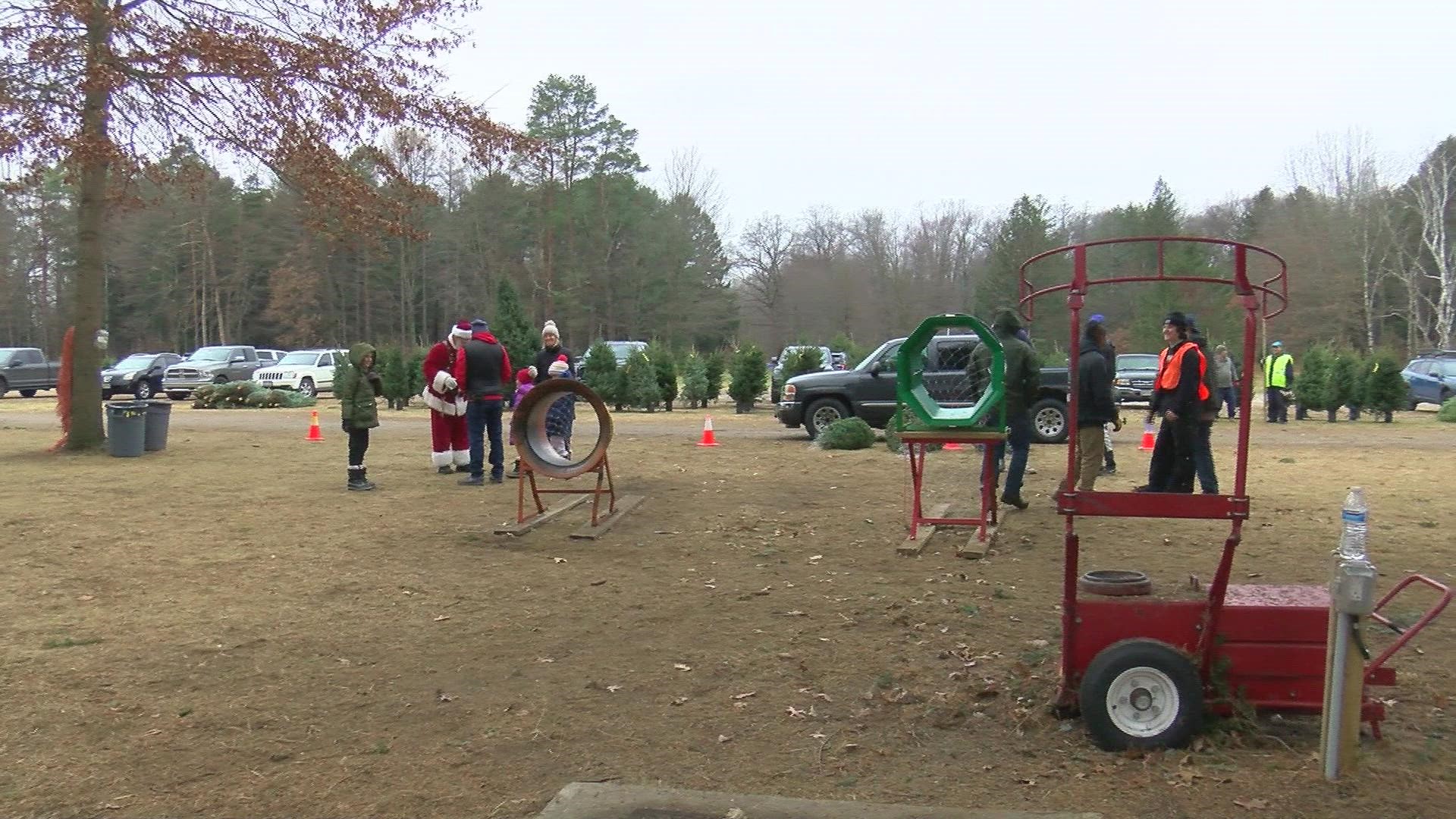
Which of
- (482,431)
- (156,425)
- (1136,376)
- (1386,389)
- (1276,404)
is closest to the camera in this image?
(482,431)

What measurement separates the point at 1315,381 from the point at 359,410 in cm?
2142

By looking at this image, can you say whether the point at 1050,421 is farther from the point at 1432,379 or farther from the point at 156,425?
the point at 1432,379

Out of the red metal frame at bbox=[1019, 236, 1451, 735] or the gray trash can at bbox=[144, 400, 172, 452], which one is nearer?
the red metal frame at bbox=[1019, 236, 1451, 735]

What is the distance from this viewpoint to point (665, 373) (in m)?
27.9

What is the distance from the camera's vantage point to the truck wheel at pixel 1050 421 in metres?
17.7

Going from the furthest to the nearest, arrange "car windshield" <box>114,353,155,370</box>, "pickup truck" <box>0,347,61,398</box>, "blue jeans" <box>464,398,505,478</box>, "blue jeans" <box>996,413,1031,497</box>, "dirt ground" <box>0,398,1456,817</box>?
1. "car windshield" <box>114,353,155,370</box>
2. "pickup truck" <box>0,347,61,398</box>
3. "blue jeans" <box>464,398,505,478</box>
4. "blue jeans" <box>996,413,1031,497</box>
5. "dirt ground" <box>0,398,1456,817</box>

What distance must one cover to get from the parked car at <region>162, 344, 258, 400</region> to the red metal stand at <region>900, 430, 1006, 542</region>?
31.1 m

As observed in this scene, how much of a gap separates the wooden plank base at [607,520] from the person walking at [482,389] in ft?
6.11

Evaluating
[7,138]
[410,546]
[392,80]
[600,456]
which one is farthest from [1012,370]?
[7,138]

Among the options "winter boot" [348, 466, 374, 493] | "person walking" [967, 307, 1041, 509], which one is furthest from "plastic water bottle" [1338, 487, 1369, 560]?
"winter boot" [348, 466, 374, 493]

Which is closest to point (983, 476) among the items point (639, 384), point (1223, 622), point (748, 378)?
point (1223, 622)

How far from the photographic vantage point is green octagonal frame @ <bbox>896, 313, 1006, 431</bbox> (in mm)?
8766

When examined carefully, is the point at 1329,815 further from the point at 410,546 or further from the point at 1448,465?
the point at 1448,465

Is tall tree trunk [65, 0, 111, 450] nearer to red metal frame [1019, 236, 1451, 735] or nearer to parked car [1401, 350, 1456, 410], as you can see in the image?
red metal frame [1019, 236, 1451, 735]
